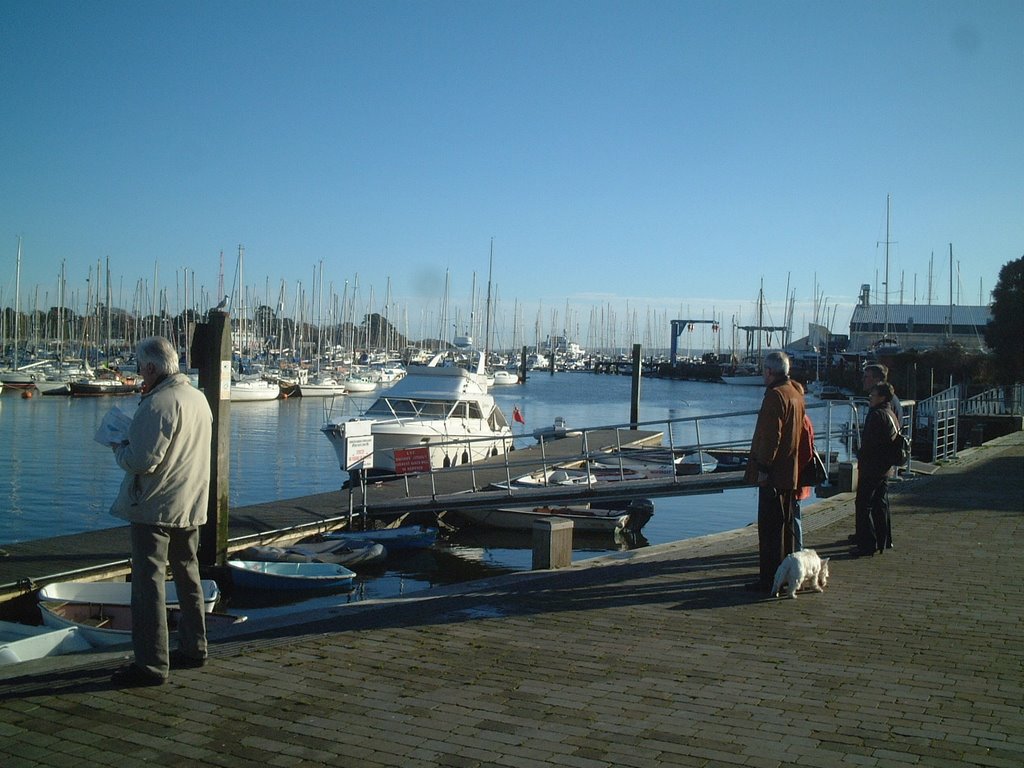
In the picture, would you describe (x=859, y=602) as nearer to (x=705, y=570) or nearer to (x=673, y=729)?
(x=705, y=570)

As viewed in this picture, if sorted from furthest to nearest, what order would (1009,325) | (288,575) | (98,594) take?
(1009,325) → (288,575) → (98,594)

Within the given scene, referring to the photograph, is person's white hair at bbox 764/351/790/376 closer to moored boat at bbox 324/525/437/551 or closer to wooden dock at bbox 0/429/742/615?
wooden dock at bbox 0/429/742/615

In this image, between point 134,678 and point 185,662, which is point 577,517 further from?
point 134,678

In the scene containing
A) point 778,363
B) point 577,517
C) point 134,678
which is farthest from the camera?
point 577,517

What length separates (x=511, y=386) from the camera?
392 feet

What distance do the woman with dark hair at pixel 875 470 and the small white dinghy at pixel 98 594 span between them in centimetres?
754

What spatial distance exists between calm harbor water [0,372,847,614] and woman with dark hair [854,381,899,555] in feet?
25.1

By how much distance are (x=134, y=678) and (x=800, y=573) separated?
5656 millimetres

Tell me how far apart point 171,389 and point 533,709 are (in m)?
2.97

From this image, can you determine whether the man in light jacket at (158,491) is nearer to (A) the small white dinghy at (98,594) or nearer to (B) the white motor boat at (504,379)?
(A) the small white dinghy at (98,594)

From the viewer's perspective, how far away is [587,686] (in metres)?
6.23

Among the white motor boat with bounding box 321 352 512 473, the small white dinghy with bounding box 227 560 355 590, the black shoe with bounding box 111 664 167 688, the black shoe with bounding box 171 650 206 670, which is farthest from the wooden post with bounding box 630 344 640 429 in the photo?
the black shoe with bounding box 111 664 167 688

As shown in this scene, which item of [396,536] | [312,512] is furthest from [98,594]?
[312,512]

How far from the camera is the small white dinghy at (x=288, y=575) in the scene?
14.7 m
